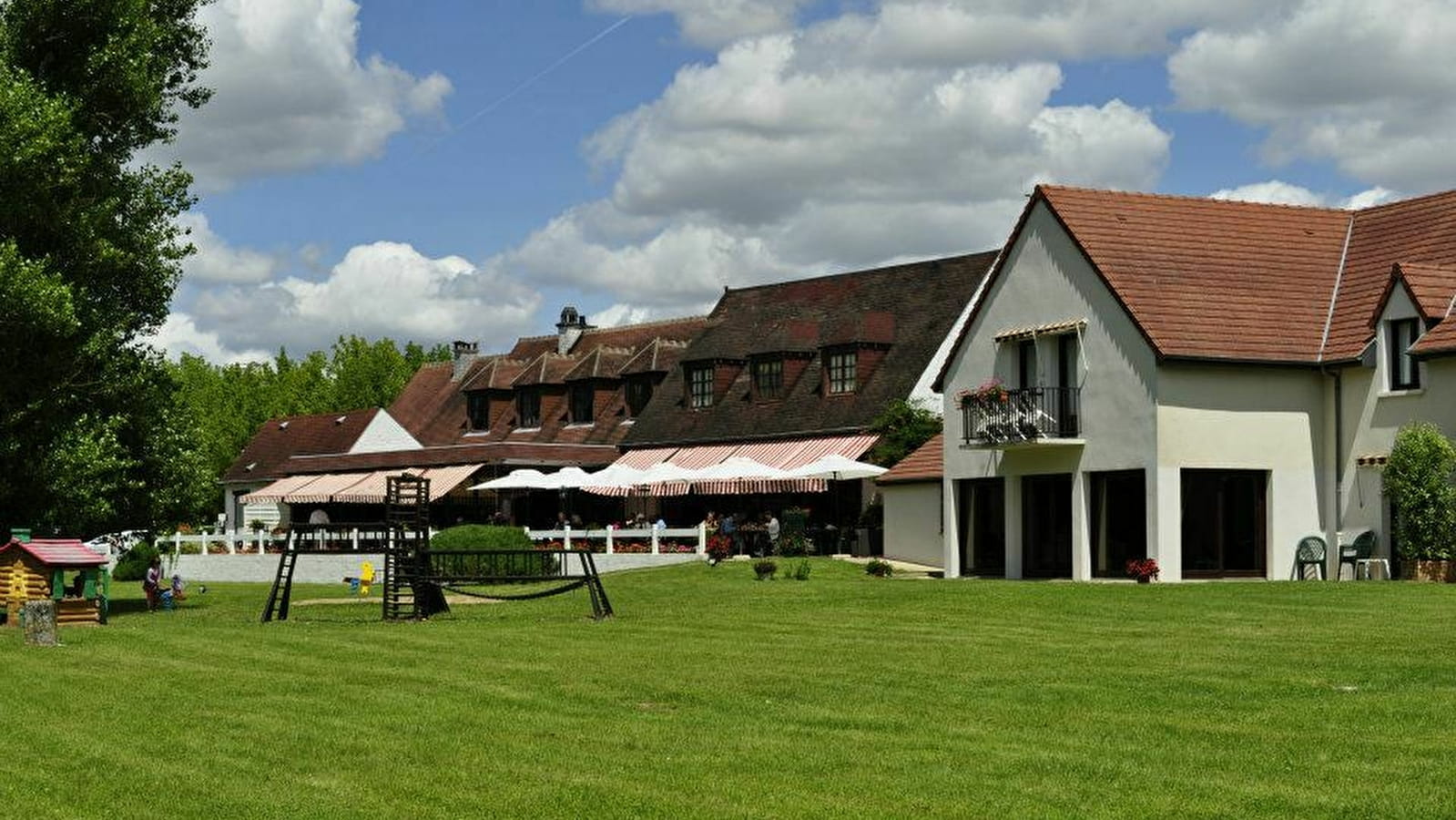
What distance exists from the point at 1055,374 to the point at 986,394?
163 centimetres

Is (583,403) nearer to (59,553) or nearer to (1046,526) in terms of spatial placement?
(1046,526)

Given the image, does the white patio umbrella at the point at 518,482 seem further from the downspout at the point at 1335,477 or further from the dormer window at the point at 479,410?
the downspout at the point at 1335,477

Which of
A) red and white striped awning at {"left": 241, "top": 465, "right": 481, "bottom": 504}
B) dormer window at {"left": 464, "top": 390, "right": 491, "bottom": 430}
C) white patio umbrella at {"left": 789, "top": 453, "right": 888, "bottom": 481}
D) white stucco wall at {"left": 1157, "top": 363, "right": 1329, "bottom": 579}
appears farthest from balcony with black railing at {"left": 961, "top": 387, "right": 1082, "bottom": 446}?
dormer window at {"left": 464, "top": 390, "right": 491, "bottom": 430}

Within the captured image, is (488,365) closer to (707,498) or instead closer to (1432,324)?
(707,498)

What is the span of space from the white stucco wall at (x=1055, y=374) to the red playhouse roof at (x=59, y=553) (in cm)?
1994

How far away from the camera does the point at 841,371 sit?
58.9 metres

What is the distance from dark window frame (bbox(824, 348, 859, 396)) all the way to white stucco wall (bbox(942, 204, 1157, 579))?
11735 millimetres

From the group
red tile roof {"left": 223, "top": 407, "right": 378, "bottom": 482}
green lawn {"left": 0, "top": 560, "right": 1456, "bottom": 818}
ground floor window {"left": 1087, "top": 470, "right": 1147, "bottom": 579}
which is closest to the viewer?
green lawn {"left": 0, "top": 560, "right": 1456, "bottom": 818}

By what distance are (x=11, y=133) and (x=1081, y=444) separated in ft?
72.4

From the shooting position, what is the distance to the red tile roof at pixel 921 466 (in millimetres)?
48219

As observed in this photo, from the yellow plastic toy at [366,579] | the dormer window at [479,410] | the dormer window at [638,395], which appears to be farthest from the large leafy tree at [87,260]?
the dormer window at [479,410]

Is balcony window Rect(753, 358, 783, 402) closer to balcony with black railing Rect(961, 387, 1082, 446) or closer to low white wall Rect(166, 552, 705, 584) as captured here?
low white wall Rect(166, 552, 705, 584)

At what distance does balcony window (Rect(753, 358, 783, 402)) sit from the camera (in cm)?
6125

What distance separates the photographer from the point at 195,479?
3862 cm
